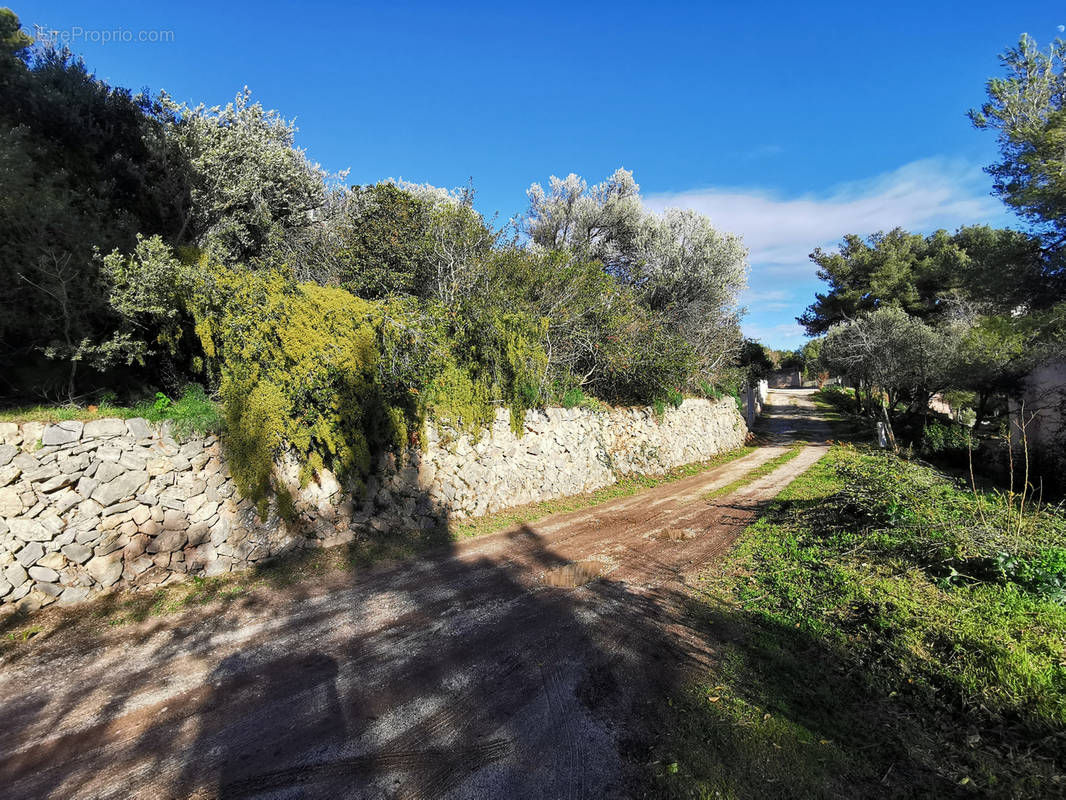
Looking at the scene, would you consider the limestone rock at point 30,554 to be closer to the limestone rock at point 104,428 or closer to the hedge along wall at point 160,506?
the hedge along wall at point 160,506

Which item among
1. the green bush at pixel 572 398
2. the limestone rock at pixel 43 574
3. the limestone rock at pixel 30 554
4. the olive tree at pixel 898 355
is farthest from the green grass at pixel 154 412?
the olive tree at pixel 898 355

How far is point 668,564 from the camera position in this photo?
7.65 metres

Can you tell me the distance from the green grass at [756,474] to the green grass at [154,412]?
1184 cm

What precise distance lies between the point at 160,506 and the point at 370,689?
16.3ft

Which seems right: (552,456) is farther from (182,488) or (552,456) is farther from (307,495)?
(182,488)

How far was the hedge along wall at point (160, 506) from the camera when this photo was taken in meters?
6.01

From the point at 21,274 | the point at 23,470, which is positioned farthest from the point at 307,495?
the point at 21,274

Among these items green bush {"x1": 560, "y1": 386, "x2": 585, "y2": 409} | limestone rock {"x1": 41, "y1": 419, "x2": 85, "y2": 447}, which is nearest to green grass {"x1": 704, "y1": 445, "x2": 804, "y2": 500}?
green bush {"x1": 560, "y1": 386, "x2": 585, "y2": 409}

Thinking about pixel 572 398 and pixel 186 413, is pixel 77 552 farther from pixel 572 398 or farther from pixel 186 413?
pixel 572 398

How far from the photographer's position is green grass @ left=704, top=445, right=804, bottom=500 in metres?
13.2

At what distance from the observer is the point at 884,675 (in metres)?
4.30

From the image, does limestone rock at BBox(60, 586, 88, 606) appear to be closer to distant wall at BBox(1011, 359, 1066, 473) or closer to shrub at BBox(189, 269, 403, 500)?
shrub at BBox(189, 269, 403, 500)

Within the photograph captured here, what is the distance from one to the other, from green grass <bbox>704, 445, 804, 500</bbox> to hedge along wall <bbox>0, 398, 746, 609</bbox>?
6774mm

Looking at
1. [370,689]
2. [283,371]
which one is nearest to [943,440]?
[370,689]
